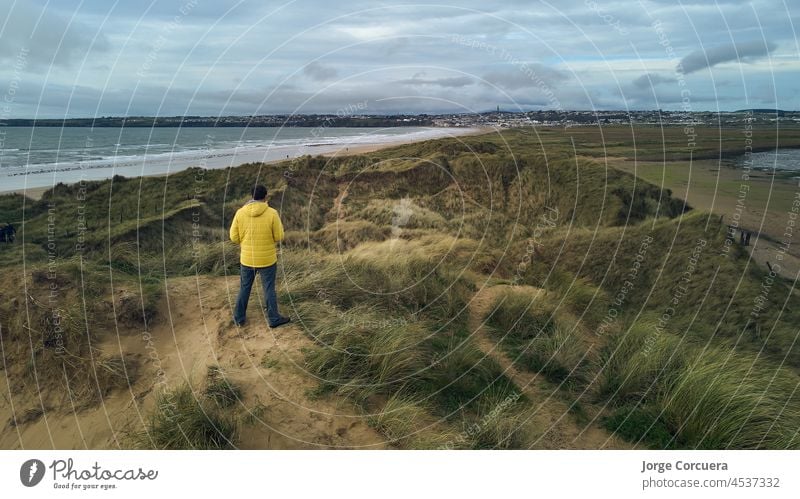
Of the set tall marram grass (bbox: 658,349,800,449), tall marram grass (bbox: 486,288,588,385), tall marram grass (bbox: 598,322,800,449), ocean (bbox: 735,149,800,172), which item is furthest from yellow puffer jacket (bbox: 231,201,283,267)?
ocean (bbox: 735,149,800,172)

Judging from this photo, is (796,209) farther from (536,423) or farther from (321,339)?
(321,339)

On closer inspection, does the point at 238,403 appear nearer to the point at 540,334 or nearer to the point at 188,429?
the point at 188,429

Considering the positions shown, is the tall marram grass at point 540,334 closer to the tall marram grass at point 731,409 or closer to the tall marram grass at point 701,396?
the tall marram grass at point 701,396

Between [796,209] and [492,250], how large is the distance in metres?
7.48

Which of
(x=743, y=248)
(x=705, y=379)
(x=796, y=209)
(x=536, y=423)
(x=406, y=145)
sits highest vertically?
(x=406, y=145)

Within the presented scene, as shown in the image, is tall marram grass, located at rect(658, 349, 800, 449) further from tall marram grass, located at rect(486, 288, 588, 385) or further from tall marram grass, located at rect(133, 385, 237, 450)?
tall marram grass, located at rect(133, 385, 237, 450)

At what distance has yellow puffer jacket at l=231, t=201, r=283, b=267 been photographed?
22.1 feet

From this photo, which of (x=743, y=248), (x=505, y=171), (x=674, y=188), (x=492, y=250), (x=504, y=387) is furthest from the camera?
(x=505, y=171)

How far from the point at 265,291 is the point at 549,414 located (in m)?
4.53

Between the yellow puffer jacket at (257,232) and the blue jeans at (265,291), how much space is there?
5.1 inches

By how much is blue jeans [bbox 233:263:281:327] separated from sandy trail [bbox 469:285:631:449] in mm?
3356
